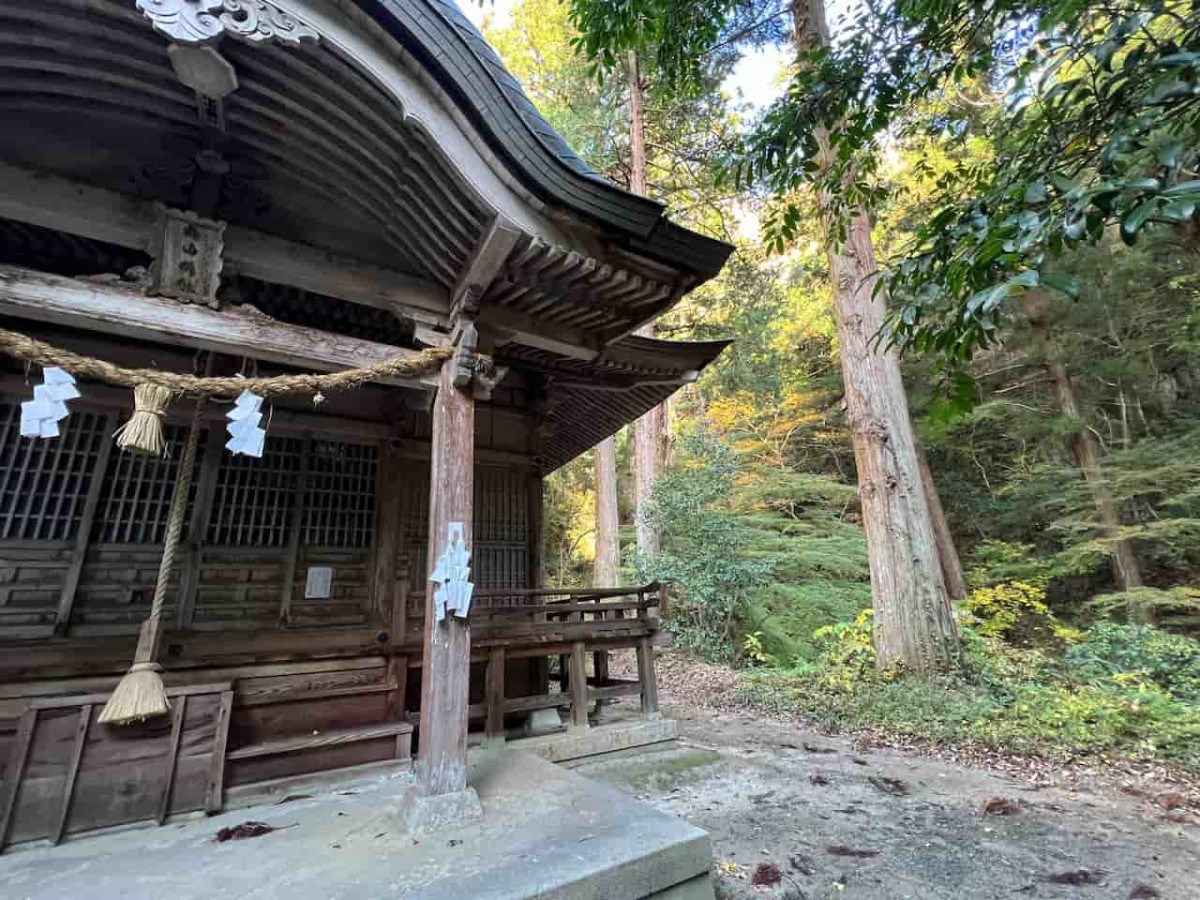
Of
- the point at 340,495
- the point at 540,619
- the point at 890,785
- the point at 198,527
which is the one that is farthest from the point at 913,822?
the point at 198,527

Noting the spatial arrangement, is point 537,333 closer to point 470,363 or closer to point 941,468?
point 470,363

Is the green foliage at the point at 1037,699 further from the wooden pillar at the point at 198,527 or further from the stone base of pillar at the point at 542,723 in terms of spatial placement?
the wooden pillar at the point at 198,527

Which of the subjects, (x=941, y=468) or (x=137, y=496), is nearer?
(x=137, y=496)

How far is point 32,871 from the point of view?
2.43 meters

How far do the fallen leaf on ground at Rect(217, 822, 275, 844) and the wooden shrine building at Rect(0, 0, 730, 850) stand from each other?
46 cm

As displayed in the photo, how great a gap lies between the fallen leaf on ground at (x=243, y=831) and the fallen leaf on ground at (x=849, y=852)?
3.17 meters

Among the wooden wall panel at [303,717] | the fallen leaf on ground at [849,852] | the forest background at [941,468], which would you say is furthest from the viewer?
the forest background at [941,468]

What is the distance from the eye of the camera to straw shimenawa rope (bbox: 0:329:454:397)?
7.16 ft

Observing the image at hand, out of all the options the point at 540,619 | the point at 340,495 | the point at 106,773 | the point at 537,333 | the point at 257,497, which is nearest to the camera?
the point at 106,773

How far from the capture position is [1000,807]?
376cm

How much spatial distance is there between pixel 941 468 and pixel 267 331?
1514 cm

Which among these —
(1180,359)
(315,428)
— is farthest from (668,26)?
(1180,359)

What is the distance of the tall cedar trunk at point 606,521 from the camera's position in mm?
11484

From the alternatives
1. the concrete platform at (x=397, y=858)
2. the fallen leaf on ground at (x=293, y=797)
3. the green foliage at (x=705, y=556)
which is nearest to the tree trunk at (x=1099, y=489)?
the green foliage at (x=705, y=556)
